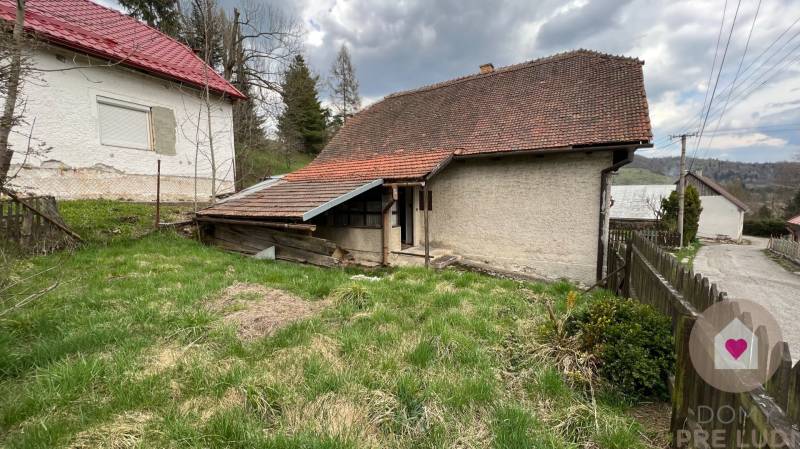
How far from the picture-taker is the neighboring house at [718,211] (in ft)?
102

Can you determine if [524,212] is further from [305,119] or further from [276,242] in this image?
[305,119]

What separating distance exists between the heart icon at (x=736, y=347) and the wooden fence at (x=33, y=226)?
31.7ft

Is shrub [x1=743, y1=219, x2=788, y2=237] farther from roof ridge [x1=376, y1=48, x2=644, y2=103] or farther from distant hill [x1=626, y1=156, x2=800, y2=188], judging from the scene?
roof ridge [x1=376, y1=48, x2=644, y2=103]

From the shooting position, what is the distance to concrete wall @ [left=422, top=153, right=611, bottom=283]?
27.6 ft

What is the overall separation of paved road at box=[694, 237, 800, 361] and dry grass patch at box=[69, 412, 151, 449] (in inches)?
352

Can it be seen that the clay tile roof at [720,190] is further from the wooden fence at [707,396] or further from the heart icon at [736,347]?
the heart icon at [736,347]

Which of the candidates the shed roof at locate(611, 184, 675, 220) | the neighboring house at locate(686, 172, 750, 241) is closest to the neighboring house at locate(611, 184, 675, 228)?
the shed roof at locate(611, 184, 675, 220)

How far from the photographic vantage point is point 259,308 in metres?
4.24

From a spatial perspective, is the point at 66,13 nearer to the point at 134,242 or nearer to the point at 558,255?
the point at 134,242

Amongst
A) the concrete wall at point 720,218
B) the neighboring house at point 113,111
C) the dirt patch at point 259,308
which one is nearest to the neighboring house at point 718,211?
the concrete wall at point 720,218

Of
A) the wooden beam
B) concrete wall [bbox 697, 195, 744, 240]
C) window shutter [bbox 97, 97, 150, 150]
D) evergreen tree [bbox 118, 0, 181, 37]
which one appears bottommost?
concrete wall [bbox 697, 195, 744, 240]

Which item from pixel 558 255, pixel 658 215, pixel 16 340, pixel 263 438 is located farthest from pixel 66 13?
pixel 658 215

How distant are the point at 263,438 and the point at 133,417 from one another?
956 millimetres

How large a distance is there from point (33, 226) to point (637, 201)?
38.4 m
